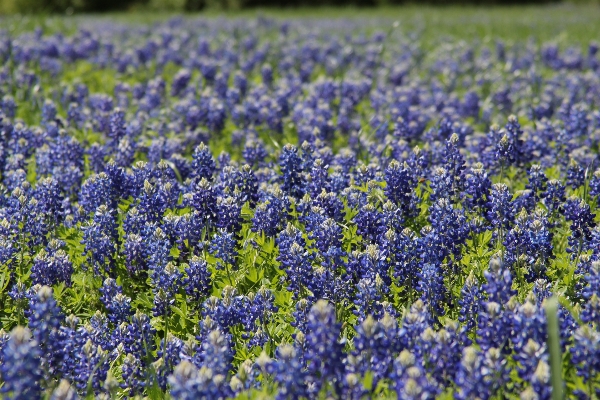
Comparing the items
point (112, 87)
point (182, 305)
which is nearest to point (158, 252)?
point (182, 305)

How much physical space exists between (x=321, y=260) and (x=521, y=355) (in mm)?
1622

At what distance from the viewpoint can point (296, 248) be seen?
3.93 m

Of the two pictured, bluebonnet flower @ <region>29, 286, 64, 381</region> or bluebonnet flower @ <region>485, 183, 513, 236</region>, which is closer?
bluebonnet flower @ <region>29, 286, 64, 381</region>

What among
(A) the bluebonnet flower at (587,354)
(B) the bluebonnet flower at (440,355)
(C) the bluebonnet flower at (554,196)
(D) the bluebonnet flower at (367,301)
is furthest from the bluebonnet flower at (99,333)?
(C) the bluebonnet flower at (554,196)

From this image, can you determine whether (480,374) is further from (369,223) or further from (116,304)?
(116,304)

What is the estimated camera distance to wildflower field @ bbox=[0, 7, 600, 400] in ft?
9.91

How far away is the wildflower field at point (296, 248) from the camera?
3.02 meters

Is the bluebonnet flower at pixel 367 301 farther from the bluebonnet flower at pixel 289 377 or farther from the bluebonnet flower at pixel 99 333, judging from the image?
the bluebonnet flower at pixel 99 333

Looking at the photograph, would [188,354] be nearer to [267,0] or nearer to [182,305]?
[182,305]

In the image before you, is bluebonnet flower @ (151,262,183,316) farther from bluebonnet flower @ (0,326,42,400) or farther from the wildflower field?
bluebonnet flower @ (0,326,42,400)

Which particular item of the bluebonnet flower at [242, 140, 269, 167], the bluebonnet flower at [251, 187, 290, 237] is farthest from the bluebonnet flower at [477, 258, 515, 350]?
the bluebonnet flower at [242, 140, 269, 167]

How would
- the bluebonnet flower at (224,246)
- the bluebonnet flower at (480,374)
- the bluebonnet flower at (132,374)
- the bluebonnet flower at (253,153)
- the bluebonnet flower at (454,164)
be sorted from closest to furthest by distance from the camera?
the bluebonnet flower at (480,374), the bluebonnet flower at (132,374), the bluebonnet flower at (224,246), the bluebonnet flower at (454,164), the bluebonnet flower at (253,153)

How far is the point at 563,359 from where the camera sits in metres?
3.10

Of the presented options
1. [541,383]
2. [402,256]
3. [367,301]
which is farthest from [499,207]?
[541,383]
